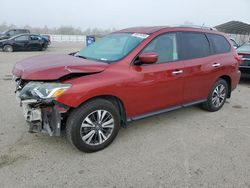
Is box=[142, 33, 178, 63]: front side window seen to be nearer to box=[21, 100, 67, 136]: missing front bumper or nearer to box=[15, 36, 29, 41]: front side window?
box=[21, 100, 67, 136]: missing front bumper

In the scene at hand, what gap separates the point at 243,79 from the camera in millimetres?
9164

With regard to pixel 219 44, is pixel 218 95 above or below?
below

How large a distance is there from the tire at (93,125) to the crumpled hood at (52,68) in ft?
1.53

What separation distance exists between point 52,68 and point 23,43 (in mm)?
16596

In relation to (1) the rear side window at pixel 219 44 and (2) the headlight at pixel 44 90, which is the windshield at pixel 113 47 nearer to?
(2) the headlight at pixel 44 90

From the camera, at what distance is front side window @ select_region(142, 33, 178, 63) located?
3877 mm

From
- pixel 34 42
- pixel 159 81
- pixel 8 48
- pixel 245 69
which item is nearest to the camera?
pixel 159 81

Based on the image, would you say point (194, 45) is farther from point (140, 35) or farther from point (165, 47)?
point (140, 35)

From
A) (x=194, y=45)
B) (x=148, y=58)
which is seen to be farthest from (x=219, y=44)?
(x=148, y=58)

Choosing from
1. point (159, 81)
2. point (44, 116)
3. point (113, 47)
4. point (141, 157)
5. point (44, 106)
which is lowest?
point (141, 157)

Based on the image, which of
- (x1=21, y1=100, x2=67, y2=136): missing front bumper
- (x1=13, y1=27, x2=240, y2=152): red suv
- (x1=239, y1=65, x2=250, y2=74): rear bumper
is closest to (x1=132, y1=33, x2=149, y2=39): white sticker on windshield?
(x1=13, y1=27, x2=240, y2=152): red suv

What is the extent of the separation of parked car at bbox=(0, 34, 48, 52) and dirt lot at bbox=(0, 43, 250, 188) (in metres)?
14.5

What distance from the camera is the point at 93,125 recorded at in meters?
3.33

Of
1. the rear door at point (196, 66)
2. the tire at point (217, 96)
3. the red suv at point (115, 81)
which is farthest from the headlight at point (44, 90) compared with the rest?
the tire at point (217, 96)
